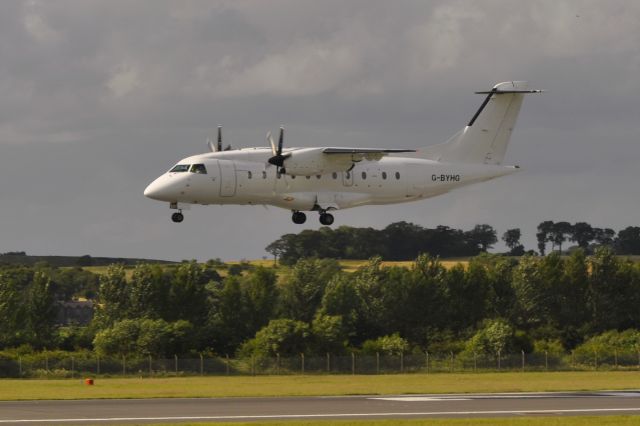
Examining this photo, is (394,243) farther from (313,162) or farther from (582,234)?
(313,162)

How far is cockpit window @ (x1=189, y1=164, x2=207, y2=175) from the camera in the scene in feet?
228

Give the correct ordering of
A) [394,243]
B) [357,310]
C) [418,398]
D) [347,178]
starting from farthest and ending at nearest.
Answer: [394,243], [357,310], [347,178], [418,398]

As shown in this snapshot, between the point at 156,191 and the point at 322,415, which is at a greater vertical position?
the point at 156,191

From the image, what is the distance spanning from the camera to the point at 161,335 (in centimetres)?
9156

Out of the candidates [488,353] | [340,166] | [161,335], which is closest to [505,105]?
[340,166]

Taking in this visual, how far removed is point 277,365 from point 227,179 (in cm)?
1695

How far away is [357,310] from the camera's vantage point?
110438 mm

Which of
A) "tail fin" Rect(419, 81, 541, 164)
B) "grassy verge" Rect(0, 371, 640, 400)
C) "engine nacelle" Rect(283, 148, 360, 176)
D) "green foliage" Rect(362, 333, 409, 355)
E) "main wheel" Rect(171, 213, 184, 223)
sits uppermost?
"tail fin" Rect(419, 81, 541, 164)

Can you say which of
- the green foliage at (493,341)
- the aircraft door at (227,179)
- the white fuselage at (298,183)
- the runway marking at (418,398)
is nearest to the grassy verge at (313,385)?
the runway marking at (418,398)

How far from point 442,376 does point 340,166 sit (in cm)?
1538

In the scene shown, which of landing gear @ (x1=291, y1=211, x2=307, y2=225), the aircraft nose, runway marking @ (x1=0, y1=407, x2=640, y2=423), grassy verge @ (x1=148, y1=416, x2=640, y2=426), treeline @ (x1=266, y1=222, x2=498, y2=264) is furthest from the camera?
treeline @ (x1=266, y1=222, x2=498, y2=264)

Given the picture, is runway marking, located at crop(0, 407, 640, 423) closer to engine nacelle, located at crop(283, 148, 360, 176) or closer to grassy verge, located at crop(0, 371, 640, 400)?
grassy verge, located at crop(0, 371, 640, 400)

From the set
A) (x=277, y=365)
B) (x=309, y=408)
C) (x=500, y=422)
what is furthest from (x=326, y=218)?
(x=500, y=422)

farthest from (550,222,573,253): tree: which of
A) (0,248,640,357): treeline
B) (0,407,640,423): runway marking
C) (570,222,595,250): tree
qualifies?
(0,407,640,423): runway marking
